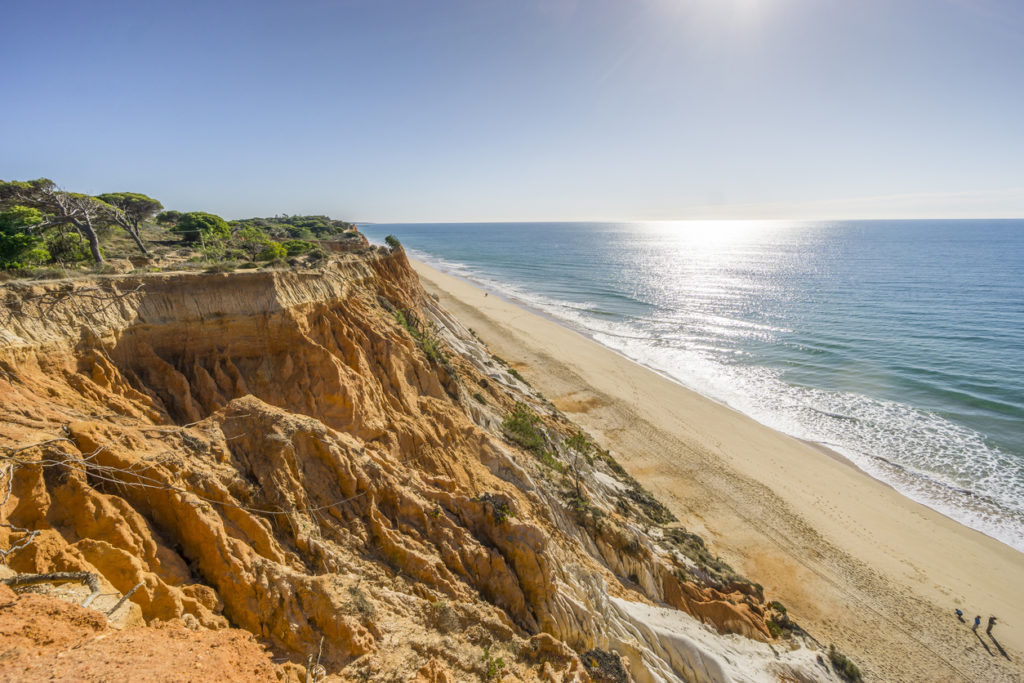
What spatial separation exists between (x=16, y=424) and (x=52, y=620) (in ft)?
15.9

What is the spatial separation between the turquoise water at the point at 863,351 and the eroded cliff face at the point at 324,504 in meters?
19.8

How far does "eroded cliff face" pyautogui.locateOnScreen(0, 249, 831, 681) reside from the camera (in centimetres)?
729

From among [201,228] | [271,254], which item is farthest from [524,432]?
[201,228]

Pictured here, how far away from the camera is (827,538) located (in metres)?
22.0

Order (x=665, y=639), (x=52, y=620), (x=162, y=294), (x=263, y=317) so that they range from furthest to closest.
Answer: (x=263, y=317), (x=162, y=294), (x=665, y=639), (x=52, y=620)

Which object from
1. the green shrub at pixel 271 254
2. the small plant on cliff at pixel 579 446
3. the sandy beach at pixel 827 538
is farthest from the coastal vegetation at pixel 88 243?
the sandy beach at pixel 827 538

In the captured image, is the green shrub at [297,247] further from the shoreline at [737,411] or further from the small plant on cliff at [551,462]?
the shoreline at [737,411]

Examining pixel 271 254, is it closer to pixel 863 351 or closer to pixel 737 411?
pixel 737 411

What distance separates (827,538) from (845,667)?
833 centimetres

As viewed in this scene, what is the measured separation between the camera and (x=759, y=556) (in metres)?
20.7

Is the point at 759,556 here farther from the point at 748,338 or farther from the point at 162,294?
the point at 748,338

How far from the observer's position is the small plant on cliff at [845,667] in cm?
1500

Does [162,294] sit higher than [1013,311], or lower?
higher

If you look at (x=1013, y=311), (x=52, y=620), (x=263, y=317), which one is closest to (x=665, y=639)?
(x=52, y=620)
